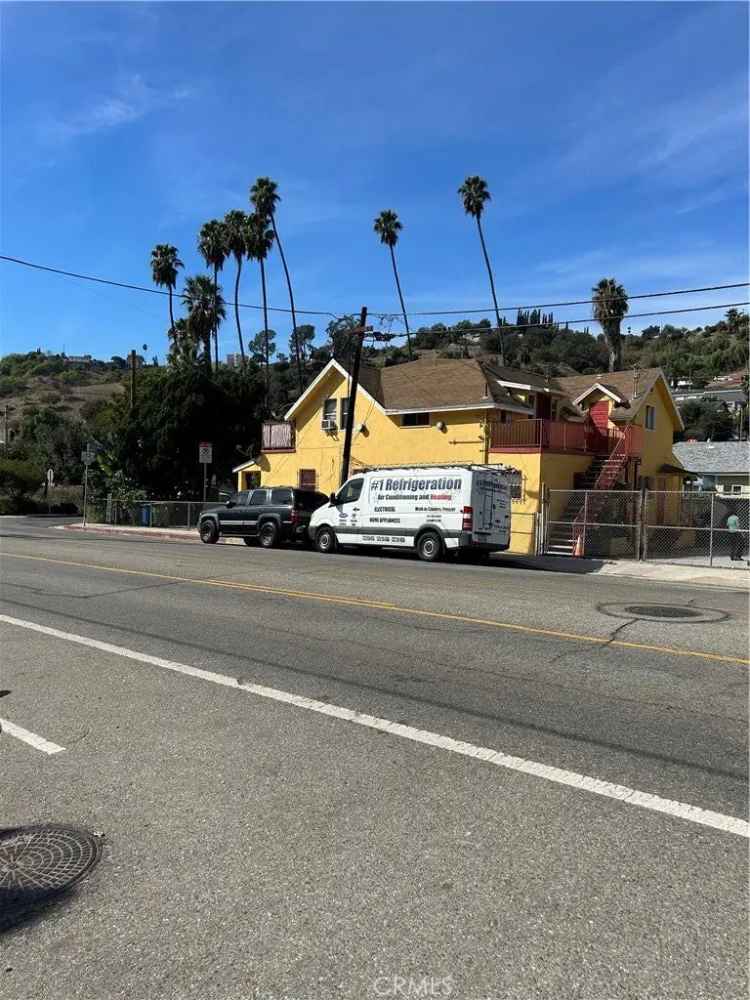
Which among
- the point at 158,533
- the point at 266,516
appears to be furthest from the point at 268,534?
the point at 158,533

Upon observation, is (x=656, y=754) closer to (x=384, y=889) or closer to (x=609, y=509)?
(x=384, y=889)

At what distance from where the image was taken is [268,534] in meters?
22.7

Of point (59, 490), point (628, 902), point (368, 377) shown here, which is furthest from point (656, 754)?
point (59, 490)

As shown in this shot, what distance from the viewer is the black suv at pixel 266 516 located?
22.4 metres

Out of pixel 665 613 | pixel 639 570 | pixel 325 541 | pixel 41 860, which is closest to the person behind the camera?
pixel 41 860

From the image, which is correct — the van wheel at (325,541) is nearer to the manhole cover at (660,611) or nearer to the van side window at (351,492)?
the van side window at (351,492)

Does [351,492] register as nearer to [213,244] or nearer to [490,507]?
[490,507]

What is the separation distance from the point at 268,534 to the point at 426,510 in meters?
5.92

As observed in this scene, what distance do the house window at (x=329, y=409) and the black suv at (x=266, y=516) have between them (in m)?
8.05

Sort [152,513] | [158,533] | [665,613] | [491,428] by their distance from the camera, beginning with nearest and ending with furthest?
[665,613], [491,428], [158,533], [152,513]

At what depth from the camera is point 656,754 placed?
4.73 meters

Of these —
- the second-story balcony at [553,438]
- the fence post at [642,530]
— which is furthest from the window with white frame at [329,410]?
the fence post at [642,530]

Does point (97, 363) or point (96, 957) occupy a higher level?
point (97, 363)

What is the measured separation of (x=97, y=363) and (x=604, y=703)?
177m
